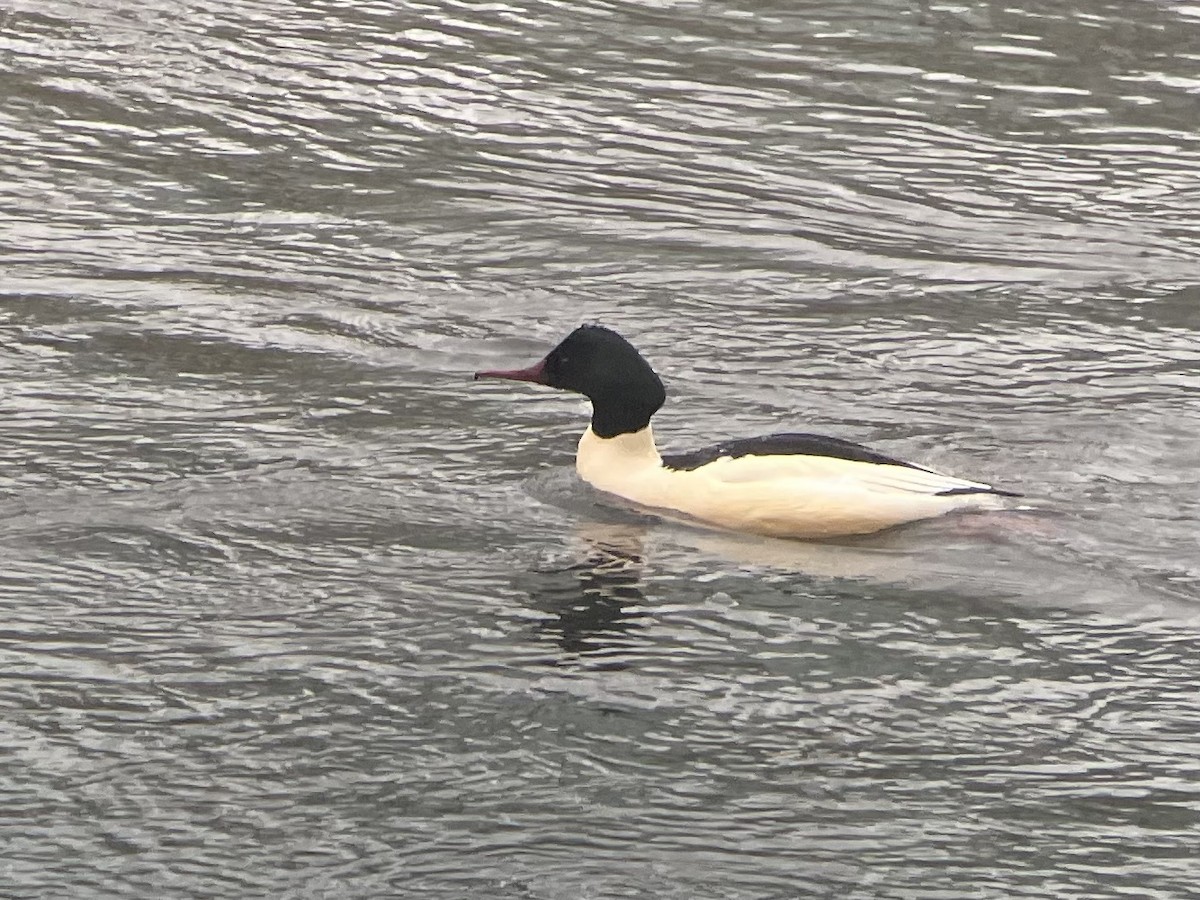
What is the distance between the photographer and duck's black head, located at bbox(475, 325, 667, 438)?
9.79 metres

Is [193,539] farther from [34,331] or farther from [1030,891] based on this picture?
[1030,891]

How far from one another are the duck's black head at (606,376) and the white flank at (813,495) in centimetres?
39

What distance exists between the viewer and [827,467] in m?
9.35

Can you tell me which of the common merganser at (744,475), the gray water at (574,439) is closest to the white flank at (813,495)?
the common merganser at (744,475)

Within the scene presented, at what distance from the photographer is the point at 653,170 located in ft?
45.3

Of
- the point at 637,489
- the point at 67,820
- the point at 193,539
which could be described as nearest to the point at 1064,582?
the point at 637,489

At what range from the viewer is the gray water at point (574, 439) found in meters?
7.11

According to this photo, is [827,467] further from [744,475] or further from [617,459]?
[617,459]

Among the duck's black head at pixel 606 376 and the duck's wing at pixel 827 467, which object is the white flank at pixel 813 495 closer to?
the duck's wing at pixel 827 467

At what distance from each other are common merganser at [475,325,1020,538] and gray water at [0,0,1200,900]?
0.13 meters

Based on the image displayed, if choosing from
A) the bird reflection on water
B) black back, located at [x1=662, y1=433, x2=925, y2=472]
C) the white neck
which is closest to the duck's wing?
black back, located at [x1=662, y1=433, x2=925, y2=472]

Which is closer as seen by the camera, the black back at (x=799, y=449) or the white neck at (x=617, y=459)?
the black back at (x=799, y=449)

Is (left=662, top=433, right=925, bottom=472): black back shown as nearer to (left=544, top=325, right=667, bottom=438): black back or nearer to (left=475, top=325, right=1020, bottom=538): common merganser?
(left=475, top=325, right=1020, bottom=538): common merganser

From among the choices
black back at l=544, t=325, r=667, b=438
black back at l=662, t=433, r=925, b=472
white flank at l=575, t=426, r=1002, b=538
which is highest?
black back at l=544, t=325, r=667, b=438
